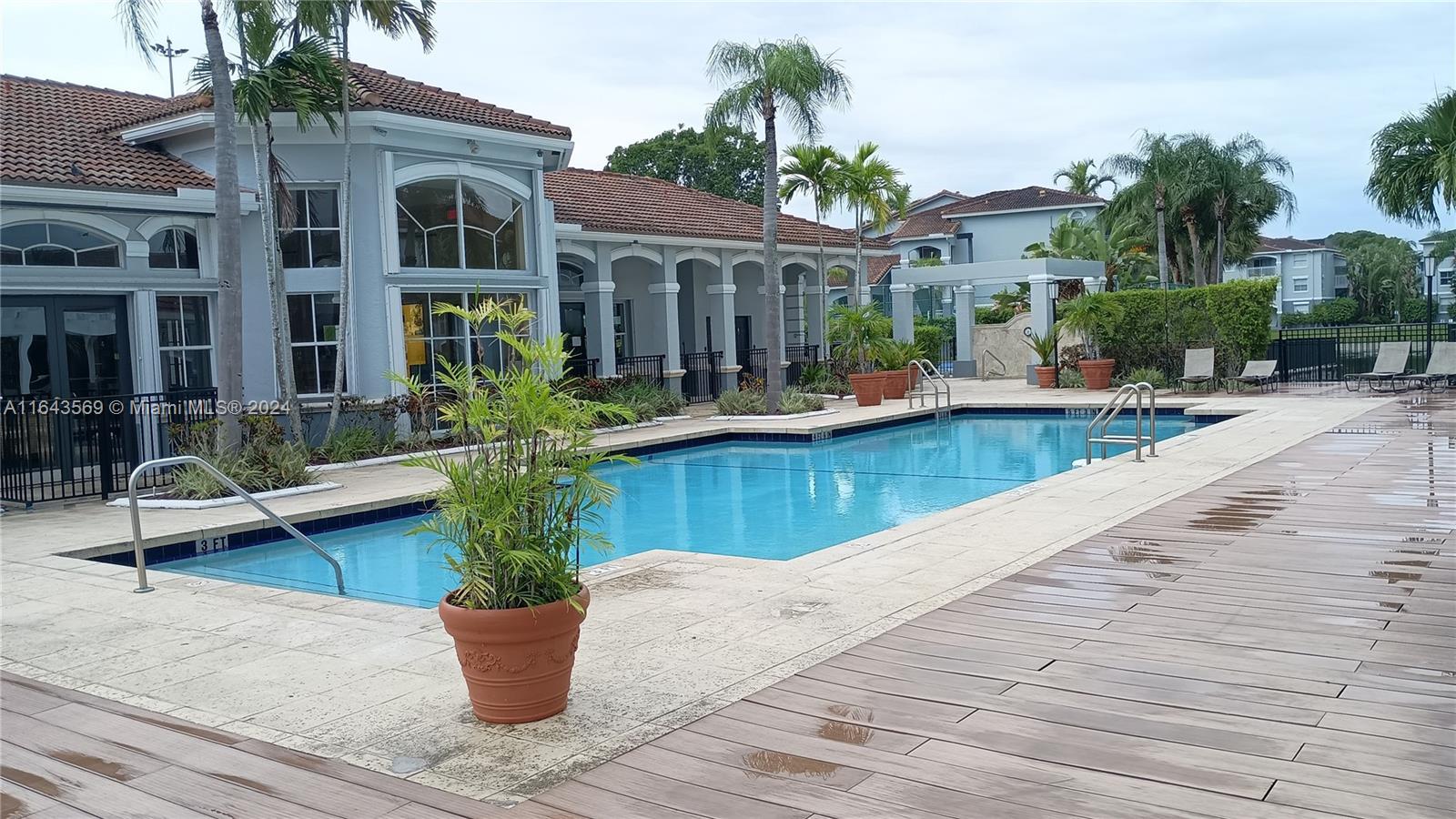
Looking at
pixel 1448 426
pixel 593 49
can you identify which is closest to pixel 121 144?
pixel 593 49

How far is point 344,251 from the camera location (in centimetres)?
1452

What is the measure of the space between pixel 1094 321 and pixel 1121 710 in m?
19.6

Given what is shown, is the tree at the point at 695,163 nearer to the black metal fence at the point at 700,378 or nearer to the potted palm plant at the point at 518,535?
the black metal fence at the point at 700,378

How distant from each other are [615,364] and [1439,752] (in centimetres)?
1758

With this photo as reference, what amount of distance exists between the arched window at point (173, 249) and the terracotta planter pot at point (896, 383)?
42.0 feet

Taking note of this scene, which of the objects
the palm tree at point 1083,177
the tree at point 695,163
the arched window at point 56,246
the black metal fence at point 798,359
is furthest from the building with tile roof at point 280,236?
the palm tree at point 1083,177

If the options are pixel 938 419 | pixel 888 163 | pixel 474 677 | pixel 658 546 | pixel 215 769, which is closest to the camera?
pixel 215 769

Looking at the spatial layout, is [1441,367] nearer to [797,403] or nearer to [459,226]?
[797,403]

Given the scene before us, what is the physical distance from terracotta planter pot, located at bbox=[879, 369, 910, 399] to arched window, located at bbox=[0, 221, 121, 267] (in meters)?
13.9

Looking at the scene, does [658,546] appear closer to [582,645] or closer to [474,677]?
[582,645]

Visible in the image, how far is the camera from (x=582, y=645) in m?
5.57

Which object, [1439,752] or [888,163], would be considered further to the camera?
[888,163]

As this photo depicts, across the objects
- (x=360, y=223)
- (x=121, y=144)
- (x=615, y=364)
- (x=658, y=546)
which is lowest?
(x=658, y=546)

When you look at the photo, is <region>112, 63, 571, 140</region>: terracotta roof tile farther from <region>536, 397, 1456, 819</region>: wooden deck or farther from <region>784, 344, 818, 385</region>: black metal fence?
<region>536, 397, 1456, 819</region>: wooden deck
